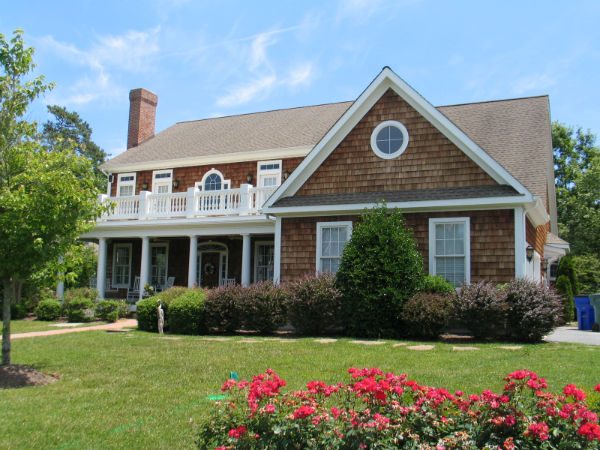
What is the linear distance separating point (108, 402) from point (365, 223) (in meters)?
8.09

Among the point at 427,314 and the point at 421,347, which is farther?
the point at 427,314

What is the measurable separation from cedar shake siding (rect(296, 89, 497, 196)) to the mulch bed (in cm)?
892

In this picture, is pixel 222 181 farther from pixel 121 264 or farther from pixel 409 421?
pixel 409 421

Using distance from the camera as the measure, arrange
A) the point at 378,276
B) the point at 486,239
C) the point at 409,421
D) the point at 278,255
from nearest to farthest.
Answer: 1. the point at 409,421
2. the point at 378,276
3. the point at 486,239
4. the point at 278,255

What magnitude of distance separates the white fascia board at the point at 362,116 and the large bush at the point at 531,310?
259 centimetres

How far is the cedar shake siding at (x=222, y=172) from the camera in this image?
2112 centimetres

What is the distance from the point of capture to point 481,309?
38.2 ft

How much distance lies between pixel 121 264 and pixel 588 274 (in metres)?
22.4

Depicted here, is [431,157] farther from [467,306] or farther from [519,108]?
[519,108]

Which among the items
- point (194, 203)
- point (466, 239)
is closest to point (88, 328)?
point (194, 203)

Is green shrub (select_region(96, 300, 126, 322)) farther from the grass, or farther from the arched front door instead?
the arched front door

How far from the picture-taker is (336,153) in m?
15.4

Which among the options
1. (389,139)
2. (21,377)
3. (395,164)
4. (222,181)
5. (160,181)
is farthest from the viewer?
(160,181)

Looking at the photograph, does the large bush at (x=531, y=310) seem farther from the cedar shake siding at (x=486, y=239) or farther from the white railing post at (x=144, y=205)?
the white railing post at (x=144, y=205)
